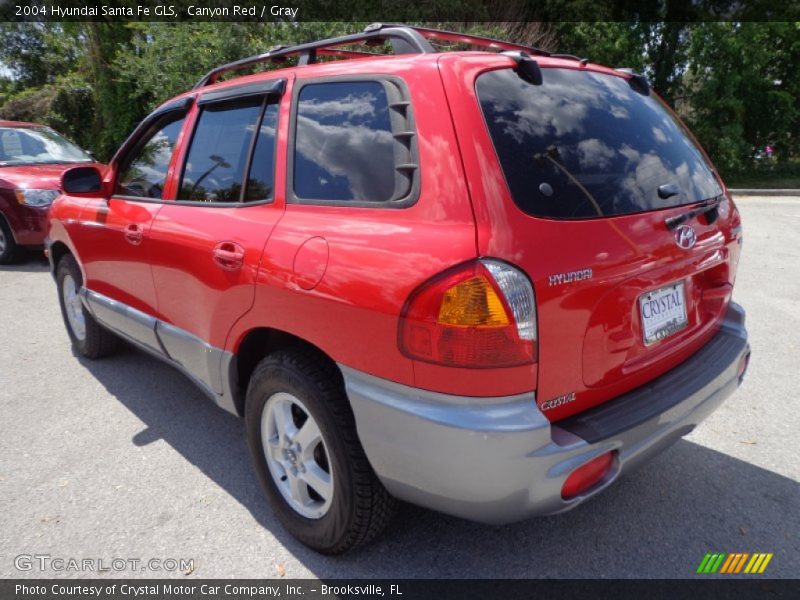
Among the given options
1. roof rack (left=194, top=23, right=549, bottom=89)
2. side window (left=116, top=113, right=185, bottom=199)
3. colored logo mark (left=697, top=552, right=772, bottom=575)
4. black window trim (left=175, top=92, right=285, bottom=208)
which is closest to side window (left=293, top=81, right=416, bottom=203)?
black window trim (left=175, top=92, right=285, bottom=208)

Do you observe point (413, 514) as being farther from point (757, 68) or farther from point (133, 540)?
point (757, 68)

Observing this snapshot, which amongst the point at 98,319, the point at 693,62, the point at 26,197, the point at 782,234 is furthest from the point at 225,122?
the point at 693,62

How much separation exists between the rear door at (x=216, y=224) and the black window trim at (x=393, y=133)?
0.10 m

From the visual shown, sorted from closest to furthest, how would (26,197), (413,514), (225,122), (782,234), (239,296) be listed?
(239,296) < (413,514) < (225,122) < (26,197) < (782,234)

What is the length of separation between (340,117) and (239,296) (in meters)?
0.84

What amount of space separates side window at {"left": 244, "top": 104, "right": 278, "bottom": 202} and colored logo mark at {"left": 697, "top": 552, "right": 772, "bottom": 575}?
2319 mm

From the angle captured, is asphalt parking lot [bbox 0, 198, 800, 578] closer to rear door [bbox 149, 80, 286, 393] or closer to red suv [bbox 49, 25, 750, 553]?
red suv [bbox 49, 25, 750, 553]

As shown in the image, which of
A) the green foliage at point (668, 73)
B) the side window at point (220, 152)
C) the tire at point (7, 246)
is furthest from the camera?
the green foliage at point (668, 73)

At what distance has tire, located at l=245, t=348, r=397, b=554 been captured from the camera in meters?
2.09

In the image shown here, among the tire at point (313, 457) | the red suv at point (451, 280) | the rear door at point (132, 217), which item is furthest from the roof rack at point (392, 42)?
the tire at point (313, 457)

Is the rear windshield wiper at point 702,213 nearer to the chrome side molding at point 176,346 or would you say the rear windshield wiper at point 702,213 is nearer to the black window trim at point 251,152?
the black window trim at point 251,152

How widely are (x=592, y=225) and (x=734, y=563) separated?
4.99 feet

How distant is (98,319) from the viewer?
389cm

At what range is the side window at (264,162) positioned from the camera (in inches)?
97.1
